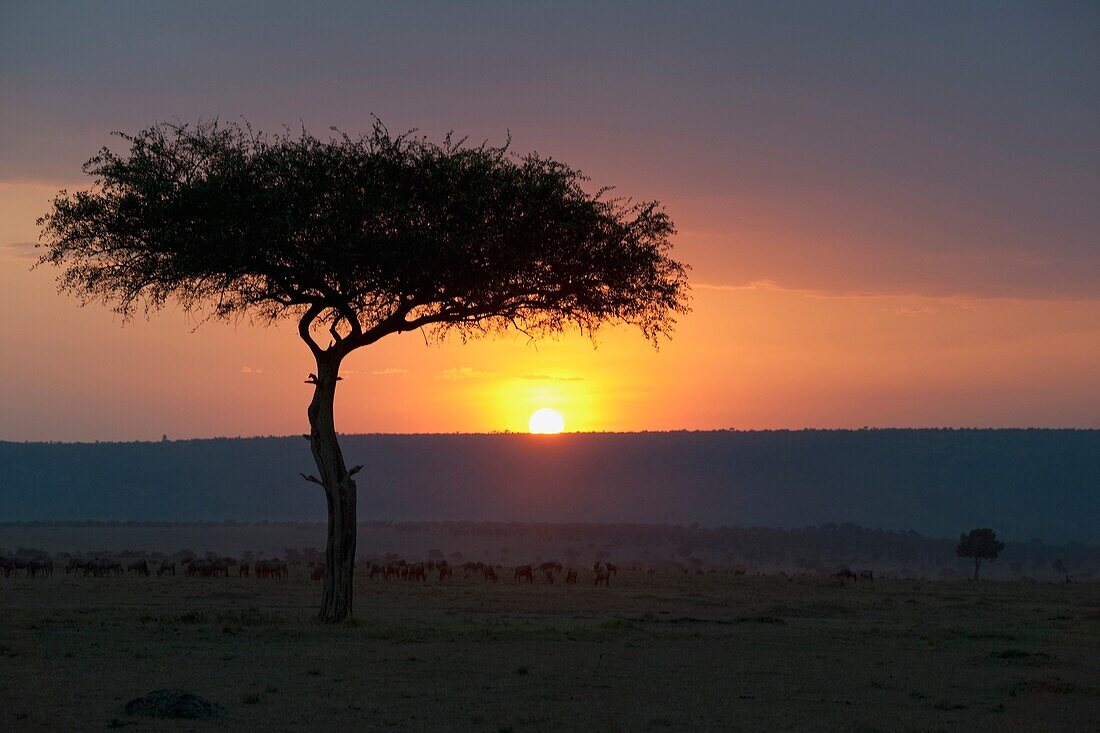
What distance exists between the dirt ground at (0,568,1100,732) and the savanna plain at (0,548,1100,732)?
69 mm

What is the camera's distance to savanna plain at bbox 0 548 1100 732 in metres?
18.5

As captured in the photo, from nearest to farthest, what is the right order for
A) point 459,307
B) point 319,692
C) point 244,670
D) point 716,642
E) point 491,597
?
1. point 319,692
2. point 244,670
3. point 716,642
4. point 459,307
5. point 491,597

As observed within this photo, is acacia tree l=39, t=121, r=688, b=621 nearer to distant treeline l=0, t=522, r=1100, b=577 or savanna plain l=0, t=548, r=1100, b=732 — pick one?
savanna plain l=0, t=548, r=1100, b=732

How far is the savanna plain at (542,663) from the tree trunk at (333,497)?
0.78 meters

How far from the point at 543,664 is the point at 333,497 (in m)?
8.93

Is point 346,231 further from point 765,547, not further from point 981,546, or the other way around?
point 765,547

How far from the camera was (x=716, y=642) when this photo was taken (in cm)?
2923

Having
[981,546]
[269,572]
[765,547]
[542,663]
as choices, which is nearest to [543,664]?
[542,663]

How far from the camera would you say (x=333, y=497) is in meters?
31.1

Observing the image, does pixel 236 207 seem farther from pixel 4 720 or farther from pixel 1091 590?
pixel 1091 590

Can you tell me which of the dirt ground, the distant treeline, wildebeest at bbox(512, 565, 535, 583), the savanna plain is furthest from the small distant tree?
the dirt ground

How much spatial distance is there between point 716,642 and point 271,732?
14477 millimetres

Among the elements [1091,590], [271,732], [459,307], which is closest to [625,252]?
[459,307]

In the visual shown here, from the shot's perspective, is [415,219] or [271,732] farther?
[415,219]
